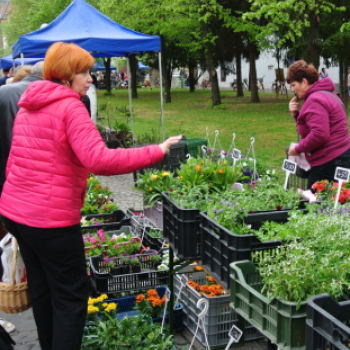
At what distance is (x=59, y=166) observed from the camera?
237cm

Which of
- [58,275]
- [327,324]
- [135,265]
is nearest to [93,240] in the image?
[135,265]

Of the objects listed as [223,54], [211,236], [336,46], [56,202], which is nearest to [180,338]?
[211,236]

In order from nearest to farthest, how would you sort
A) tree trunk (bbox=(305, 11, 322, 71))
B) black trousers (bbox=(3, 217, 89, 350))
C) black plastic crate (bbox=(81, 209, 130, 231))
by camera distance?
black trousers (bbox=(3, 217, 89, 350)), black plastic crate (bbox=(81, 209, 130, 231)), tree trunk (bbox=(305, 11, 322, 71))

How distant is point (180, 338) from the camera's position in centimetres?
365

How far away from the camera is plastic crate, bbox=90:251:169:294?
3.54 meters

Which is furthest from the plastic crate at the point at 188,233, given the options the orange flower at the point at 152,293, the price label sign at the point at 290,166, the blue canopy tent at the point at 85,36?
the blue canopy tent at the point at 85,36

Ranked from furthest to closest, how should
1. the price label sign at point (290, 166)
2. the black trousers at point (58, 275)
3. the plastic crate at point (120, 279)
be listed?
the price label sign at point (290, 166) < the plastic crate at point (120, 279) < the black trousers at point (58, 275)

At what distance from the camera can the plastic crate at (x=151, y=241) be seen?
14.3 feet

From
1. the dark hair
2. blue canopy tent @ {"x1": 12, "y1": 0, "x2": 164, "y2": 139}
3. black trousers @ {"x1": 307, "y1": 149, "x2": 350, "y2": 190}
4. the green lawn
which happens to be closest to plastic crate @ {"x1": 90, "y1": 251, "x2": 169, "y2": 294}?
black trousers @ {"x1": 307, "y1": 149, "x2": 350, "y2": 190}

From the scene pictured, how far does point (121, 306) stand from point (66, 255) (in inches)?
52.9

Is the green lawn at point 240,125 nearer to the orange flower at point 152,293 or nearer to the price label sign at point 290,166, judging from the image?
the price label sign at point 290,166

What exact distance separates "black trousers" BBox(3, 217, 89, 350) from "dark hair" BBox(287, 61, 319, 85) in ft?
7.32

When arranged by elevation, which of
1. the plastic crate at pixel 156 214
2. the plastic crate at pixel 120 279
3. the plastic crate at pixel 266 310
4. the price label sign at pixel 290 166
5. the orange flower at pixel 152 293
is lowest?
the orange flower at pixel 152 293

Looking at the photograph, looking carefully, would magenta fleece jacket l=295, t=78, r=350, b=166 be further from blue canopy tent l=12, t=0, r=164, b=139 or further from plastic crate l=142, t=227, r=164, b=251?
blue canopy tent l=12, t=0, r=164, b=139
